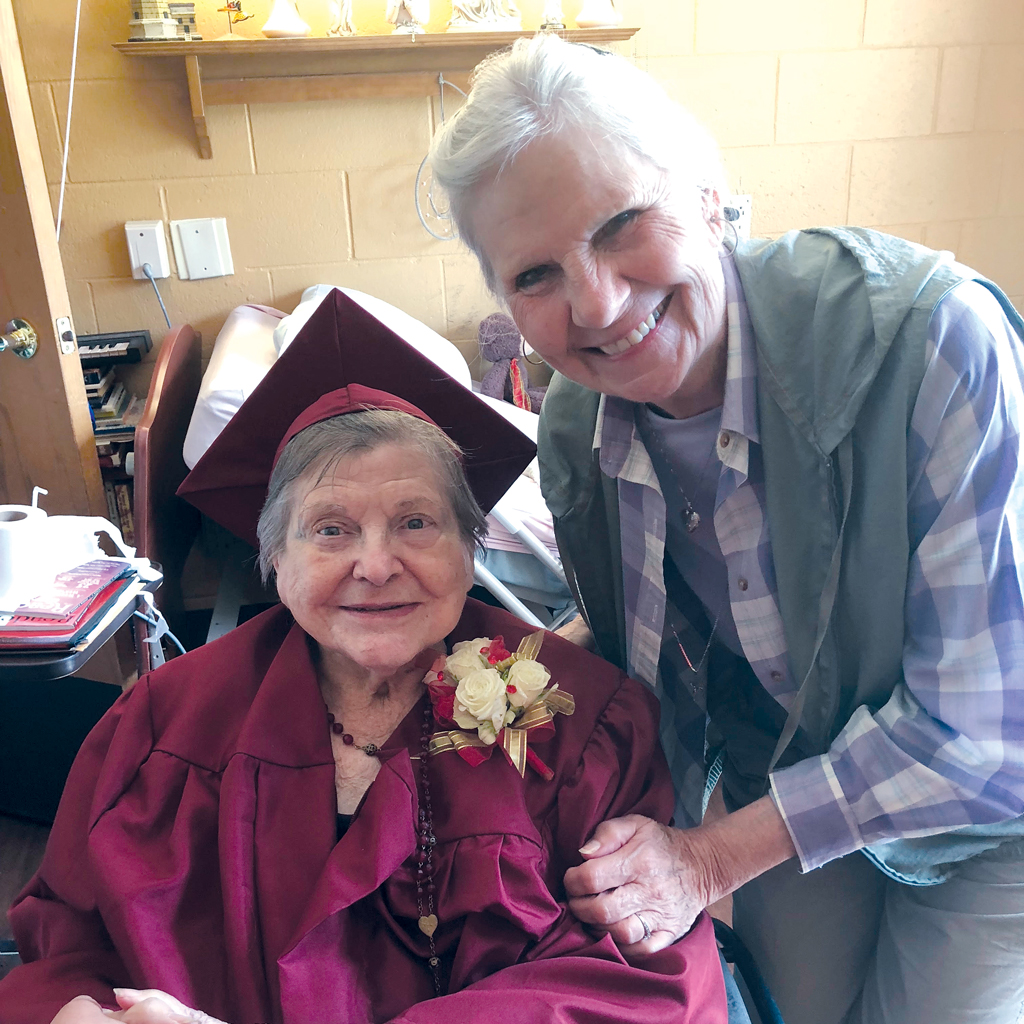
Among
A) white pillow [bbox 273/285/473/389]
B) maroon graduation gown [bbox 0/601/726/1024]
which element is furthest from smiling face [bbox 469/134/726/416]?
white pillow [bbox 273/285/473/389]

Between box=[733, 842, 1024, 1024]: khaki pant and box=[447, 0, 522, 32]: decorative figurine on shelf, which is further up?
box=[447, 0, 522, 32]: decorative figurine on shelf

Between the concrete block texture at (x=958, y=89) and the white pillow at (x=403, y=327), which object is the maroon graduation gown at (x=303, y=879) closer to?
the white pillow at (x=403, y=327)

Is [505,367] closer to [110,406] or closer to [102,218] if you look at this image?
[110,406]

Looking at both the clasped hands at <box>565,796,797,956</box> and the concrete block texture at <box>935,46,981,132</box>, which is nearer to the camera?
the clasped hands at <box>565,796,797,956</box>

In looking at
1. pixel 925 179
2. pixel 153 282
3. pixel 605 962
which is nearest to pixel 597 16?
pixel 925 179

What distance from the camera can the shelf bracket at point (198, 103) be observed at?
2.42 m

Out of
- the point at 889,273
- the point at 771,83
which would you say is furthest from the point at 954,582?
the point at 771,83

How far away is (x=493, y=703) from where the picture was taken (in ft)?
3.24

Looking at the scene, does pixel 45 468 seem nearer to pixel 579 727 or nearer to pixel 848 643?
pixel 579 727

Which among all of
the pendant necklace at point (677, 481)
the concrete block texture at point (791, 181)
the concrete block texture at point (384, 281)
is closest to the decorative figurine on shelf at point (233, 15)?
the concrete block texture at point (384, 281)

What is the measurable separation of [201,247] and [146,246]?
15 cm

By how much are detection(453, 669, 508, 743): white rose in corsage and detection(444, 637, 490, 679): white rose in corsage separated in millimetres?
28

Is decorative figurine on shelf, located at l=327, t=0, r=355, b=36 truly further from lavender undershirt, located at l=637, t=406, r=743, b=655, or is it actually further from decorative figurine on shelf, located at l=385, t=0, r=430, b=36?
lavender undershirt, located at l=637, t=406, r=743, b=655

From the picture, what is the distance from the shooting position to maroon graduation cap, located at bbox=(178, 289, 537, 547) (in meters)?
1.06
